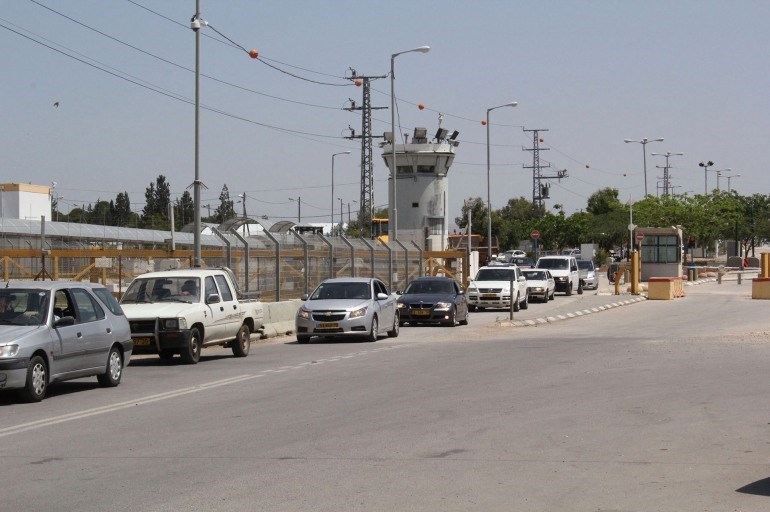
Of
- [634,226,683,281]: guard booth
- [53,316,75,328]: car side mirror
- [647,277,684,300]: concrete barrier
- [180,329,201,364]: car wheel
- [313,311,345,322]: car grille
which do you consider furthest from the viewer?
[634,226,683,281]: guard booth

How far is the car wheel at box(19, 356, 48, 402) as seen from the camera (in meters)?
13.9

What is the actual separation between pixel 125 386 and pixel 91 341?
3.78 feet

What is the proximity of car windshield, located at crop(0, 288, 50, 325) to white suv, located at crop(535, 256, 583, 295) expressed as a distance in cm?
4247

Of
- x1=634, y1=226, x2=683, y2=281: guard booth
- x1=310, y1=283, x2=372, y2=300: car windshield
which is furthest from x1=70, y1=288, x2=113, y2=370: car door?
x1=634, y1=226, x2=683, y2=281: guard booth

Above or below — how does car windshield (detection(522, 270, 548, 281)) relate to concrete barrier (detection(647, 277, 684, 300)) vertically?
above

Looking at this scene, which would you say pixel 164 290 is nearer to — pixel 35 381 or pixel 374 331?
pixel 35 381

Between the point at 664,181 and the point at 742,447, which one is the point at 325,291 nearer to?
the point at 742,447

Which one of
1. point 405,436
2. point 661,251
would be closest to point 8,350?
point 405,436

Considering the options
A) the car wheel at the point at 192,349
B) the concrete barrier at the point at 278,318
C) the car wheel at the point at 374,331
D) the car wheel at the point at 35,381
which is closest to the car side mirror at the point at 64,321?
the car wheel at the point at 35,381

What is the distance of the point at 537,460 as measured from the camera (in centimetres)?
959

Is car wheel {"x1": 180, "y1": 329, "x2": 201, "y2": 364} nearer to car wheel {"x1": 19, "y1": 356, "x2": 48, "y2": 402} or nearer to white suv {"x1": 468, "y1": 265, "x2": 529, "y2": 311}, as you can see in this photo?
car wheel {"x1": 19, "y1": 356, "x2": 48, "y2": 402}

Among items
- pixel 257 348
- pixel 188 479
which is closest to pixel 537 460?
pixel 188 479

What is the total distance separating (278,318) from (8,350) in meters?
16.0

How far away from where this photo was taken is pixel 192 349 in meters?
19.9
